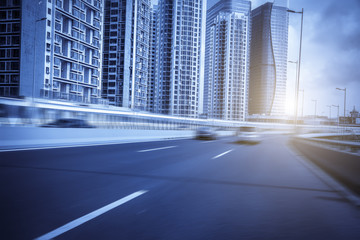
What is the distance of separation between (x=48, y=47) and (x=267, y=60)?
114 metres

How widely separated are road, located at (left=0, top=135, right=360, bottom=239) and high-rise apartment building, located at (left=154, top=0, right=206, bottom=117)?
5091 inches

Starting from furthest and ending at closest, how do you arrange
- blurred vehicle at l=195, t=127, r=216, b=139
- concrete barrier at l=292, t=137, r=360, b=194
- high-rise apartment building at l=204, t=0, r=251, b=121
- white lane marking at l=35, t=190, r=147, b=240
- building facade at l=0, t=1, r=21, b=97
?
1. high-rise apartment building at l=204, t=0, r=251, b=121
2. building facade at l=0, t=1, r=21, b=97
3. blurred vehicle at l=195, t=127, r=216, b=139
4. concrete barrier at l=292, t=137, r=360, b=194
5. white lane marking at l=35, t=190, r=147, b=240

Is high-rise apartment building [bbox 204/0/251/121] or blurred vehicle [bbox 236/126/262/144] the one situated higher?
high-rise apartment building [bbox 204/0/251/121]

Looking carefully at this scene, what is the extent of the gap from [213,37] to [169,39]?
3118cm

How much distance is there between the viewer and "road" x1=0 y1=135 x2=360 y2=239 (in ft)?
9.77

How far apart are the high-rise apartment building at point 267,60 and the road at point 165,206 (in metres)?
145

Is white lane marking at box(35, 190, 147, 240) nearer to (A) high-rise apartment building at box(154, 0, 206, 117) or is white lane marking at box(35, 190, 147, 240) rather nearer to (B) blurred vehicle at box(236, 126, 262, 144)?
(B) blurred vehicle at box(236, 126, 262, 144)

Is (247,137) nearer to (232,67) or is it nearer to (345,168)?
(345,168)

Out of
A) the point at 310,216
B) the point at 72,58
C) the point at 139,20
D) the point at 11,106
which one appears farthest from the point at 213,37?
the point at 310,216

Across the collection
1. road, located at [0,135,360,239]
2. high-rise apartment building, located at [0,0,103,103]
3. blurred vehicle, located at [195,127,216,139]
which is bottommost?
blurred vehicle, located at [195,127,216,139]

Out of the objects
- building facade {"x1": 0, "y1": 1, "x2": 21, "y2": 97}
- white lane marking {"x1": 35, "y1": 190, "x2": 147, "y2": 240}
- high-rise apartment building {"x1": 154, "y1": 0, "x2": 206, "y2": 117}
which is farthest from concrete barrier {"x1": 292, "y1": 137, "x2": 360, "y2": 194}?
high-rise apartment building {"x1": 154, "y1": 0, "x2": 206, "y2": 117}

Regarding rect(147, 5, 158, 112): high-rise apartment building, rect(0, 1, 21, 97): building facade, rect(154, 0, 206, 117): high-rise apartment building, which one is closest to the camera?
rect(0, 1, 21, 97): building facade

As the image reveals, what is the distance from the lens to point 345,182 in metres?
5.87

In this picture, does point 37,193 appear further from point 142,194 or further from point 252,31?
point 252,31
